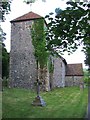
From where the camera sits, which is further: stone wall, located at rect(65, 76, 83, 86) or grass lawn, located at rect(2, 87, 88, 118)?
stone wall, located at rect(65, 76, 83, 86)

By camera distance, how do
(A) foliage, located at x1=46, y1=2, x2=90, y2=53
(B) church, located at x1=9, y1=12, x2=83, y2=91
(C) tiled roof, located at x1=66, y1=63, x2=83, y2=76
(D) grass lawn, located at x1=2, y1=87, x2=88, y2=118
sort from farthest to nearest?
(C) tiled roof, located at x1=66, y1=63, x2=83, y2=76 → (B) church, located at x1=9, y1=12, x2=83, y2=91 → (D) grass lawn, located at x1=2, y1=87, x2=88, y2=118 → (A) foliage, located at x1=46, y1=2, x2=90, y2=53

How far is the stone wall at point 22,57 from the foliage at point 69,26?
50.5 feet

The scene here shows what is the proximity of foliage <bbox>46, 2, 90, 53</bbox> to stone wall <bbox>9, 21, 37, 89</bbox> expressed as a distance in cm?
1541

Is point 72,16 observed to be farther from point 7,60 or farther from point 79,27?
point 7,60

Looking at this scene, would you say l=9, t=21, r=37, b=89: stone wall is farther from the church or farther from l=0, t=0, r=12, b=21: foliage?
l=0, t=0, r=12, b=21: foliage

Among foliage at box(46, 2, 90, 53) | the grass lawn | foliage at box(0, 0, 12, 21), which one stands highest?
foliage at box(0, 0, 12, 21)

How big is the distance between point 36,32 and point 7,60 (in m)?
4.82

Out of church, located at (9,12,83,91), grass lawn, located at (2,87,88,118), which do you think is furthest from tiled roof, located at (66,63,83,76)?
grass lawn, located at (2,87,88,118)

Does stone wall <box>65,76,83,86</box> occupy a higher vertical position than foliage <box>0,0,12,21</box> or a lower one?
lower

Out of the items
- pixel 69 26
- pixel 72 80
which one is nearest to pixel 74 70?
pixel 72 80

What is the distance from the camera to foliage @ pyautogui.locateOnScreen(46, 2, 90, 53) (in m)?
4.87

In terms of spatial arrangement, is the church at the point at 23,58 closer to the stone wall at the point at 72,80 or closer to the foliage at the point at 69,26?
the stone wall at the point at 72,80

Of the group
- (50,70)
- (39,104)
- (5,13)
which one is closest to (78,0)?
(5,13)

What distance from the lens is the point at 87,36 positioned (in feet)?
16.5
